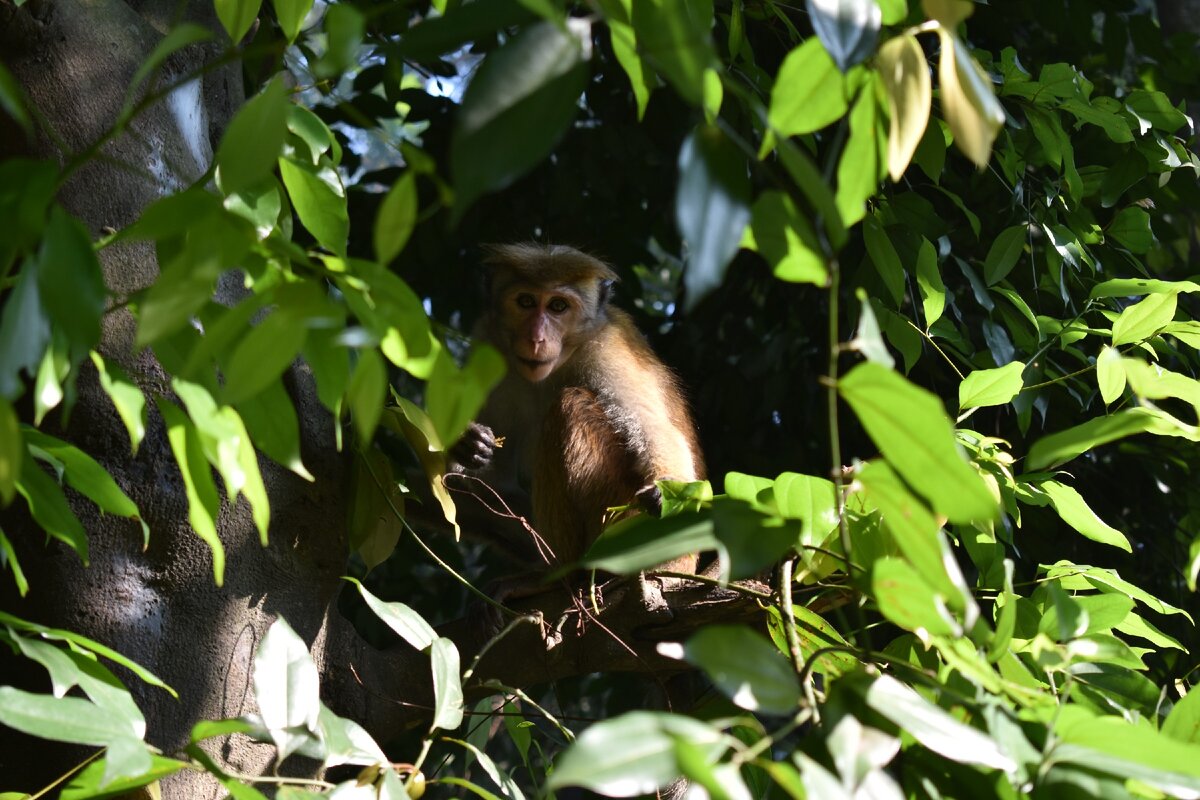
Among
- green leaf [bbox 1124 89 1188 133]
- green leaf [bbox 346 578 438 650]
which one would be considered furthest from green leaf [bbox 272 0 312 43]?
green leaf [bbox 1124 89 1188 133]

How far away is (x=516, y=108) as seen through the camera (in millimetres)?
771

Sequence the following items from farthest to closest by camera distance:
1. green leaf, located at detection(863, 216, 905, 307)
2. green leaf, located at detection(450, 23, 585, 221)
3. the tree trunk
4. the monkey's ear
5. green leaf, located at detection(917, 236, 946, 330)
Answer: the monkey's ear < green leaf, located at detection(917, 236, 946, 330) < green leaf, located at detection(863, 216, 905, 307) < the tree trunk < green leaf, located at detection(450, 23, 585, 221)

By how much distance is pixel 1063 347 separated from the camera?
8.30 feet

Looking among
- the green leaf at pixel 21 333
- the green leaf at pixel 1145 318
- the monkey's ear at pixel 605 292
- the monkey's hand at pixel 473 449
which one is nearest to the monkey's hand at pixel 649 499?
the monkey's hand at pixel 473 449

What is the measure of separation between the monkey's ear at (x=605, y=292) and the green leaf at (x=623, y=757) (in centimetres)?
368

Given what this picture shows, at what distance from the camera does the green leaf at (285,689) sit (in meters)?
1.23

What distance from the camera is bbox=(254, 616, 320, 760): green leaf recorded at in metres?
1.23

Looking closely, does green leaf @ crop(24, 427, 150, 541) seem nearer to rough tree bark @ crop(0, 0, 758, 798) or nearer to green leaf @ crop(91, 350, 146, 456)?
green leaf @ crop(91, 350, 146, 456)

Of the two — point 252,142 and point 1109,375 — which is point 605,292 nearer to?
point 1109,375

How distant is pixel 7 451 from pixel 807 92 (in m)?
0.70

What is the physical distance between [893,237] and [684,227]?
1950 millimetres

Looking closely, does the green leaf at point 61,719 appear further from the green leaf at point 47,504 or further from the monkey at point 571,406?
the monkey at point 571,406

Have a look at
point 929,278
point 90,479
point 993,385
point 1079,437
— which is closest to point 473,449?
point 929,278

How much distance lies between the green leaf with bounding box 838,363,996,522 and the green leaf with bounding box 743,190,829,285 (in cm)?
9
